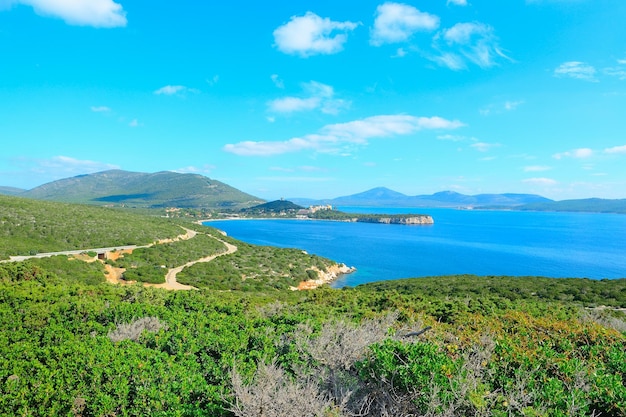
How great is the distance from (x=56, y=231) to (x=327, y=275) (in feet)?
103

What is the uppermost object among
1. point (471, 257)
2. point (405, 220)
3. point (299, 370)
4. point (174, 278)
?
point (299, 370)

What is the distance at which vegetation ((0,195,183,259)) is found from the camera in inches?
1181

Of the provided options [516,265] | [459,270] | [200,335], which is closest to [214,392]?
[200,335]

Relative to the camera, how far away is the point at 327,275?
45.0 m

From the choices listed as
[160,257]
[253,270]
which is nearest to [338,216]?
[253,270]

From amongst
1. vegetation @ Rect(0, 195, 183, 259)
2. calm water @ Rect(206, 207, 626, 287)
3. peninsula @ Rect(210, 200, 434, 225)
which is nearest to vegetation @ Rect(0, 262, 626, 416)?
vegetation @ Rect(0, 195, 183, 259)

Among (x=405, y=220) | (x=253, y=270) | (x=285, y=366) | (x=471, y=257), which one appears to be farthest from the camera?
(x=405, y=220)

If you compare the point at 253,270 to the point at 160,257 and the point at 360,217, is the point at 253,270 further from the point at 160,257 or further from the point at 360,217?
the point at 360,217

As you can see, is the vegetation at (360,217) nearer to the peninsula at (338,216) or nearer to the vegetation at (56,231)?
the peninsula at (338,216)

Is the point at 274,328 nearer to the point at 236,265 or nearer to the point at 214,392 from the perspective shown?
the point at 214,392

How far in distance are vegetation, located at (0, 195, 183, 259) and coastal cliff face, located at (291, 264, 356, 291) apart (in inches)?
773

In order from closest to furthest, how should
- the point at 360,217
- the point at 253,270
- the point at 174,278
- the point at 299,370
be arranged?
the point at 299,370 < the point at 174,278 < the point at 253,270 < the point at 360,217

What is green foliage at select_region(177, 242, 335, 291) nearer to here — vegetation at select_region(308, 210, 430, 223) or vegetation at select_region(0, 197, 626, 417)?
vegetation at select_region(0, 197, 626, 417)

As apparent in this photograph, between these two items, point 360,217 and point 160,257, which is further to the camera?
point 360,217
